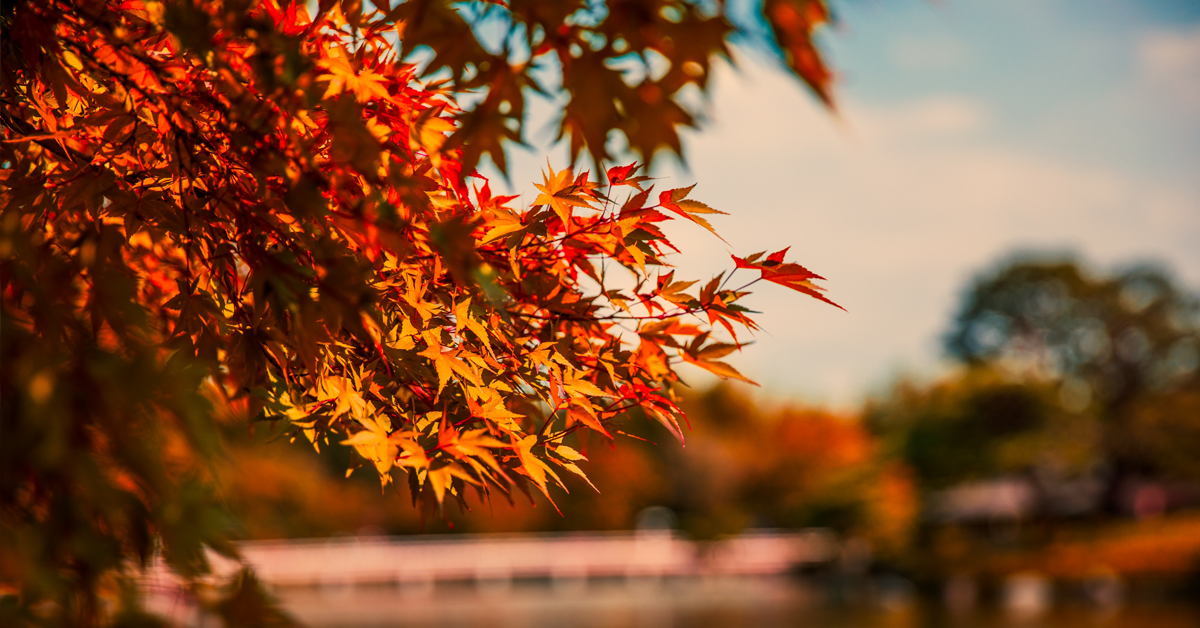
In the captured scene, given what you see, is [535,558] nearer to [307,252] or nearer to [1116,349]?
[1116,349]

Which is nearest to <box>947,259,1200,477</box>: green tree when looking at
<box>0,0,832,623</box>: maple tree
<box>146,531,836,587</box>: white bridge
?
<box>146,531,836,587</box>: white bridge

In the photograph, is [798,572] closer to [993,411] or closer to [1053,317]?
[993,411]

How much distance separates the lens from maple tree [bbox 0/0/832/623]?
3.59 ft

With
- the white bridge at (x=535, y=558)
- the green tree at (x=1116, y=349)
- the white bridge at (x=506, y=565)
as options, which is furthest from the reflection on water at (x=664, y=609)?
the green tree at (x=1116, y=349)

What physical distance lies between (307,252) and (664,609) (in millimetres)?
19759

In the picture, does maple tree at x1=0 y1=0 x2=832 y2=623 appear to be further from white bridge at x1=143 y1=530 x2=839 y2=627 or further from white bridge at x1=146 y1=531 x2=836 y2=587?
white bridge at x1=146 y1=531 x2=836 y2=587

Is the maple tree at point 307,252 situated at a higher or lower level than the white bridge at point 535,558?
higher

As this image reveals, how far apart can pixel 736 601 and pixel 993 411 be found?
1246 cm

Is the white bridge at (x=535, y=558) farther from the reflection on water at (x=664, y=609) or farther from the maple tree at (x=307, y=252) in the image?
the maple tree at (x=307, y=252)

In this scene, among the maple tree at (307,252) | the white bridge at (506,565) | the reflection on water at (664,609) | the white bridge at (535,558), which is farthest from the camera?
the white bridge at (535,558)

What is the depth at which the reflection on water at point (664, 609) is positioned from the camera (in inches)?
672

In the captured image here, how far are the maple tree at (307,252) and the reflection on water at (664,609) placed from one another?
44.5 feet

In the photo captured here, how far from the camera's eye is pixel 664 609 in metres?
20.1

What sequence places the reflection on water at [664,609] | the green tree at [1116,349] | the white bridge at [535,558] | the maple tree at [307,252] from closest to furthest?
the maple tree at [307,252] < the reflection on water at [664,609] < the white bridge at [535,558] < the green tree at [1116,349]
